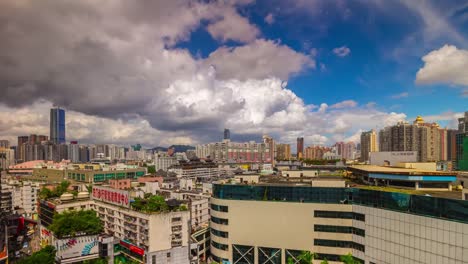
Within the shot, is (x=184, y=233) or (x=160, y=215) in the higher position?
(x=160, y=215)

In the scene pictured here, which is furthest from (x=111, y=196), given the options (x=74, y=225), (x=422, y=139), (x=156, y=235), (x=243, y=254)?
(x=422, y=139)

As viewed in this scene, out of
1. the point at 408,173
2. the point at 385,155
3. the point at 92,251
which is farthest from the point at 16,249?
the point at 385,155

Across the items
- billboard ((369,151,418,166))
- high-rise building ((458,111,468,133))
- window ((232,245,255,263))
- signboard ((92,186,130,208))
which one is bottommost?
window ((232,245,255,263))

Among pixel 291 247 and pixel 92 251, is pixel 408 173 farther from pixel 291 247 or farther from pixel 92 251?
pixel 92 251

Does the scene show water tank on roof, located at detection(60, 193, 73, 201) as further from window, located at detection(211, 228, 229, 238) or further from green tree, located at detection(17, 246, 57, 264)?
window, located at detection(211, 228, 229, 238)

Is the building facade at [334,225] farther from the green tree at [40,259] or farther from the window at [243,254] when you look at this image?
the green tree at [40,259]

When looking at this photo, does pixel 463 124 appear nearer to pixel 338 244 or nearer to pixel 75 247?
pixel 338 244

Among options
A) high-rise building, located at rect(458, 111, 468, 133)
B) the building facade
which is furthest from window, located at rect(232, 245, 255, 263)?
high-rise building, located at rect(458, 111, 468, 133)
